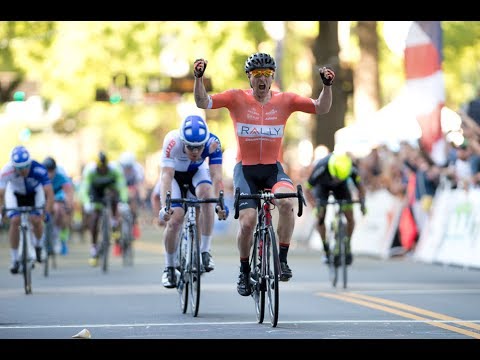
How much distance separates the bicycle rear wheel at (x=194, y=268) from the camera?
46.5 feet

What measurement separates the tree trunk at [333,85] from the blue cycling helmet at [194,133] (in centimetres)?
2047

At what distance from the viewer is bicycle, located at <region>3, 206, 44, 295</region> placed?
18.2m

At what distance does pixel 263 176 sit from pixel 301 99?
78cm

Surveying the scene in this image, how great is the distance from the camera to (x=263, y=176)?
13469mm

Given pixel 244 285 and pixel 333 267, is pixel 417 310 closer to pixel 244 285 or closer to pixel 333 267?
pixel 244 285

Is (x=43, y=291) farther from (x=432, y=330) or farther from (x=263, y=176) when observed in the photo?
(x=432, y=330)

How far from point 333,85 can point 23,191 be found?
16638mm

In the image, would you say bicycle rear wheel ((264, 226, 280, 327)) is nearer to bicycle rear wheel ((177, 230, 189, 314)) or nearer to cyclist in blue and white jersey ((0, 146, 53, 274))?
bicycle rear wheel ((177, 230, 189, 314))

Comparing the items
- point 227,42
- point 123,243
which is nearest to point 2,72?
point 227,42

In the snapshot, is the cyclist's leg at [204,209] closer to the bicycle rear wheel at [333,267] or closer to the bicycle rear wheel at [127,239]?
the bicycle rear wheel at [333,267]

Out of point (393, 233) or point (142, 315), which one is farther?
point (393, 233)

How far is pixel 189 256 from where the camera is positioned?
14344 mm

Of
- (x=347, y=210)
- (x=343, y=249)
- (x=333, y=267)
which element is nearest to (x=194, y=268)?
(x=343, y=249)

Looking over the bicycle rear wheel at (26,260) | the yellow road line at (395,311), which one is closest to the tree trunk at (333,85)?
the bicycle rear wheel at (26,260)
